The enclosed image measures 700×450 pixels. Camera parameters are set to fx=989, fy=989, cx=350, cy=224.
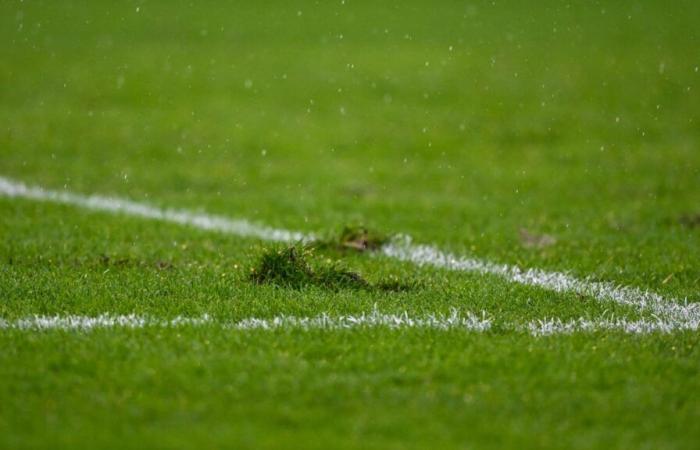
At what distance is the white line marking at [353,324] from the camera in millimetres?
5141

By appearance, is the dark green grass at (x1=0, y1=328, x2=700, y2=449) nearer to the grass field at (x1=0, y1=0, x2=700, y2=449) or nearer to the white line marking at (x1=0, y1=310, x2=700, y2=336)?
the grass field at (x1=0, y1=0, x2=700, y2=449)

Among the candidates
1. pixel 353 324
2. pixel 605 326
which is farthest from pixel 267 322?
pixel 605 326

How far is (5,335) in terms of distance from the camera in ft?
16.3

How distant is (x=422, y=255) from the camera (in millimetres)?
7180

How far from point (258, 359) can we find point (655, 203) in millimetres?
5871

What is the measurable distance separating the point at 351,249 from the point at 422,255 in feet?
1.70

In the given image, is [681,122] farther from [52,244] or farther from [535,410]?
[535,410]

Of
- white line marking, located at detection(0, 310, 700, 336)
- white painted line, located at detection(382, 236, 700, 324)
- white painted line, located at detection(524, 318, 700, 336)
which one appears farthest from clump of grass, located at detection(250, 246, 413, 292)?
white painted line, located at detection(524, 318, 700, 336)

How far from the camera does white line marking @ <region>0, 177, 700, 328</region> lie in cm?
577

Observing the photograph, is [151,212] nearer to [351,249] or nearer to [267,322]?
[351,249]

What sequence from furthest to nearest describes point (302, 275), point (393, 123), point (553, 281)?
point (393, 123)
point (553, 281)
point (302, 275)

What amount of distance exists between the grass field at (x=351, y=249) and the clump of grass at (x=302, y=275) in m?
0.03

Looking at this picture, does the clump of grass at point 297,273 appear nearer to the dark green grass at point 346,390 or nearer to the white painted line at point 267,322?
the white painted line at point 267,322

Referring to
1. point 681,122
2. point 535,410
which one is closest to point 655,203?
point 681,122
